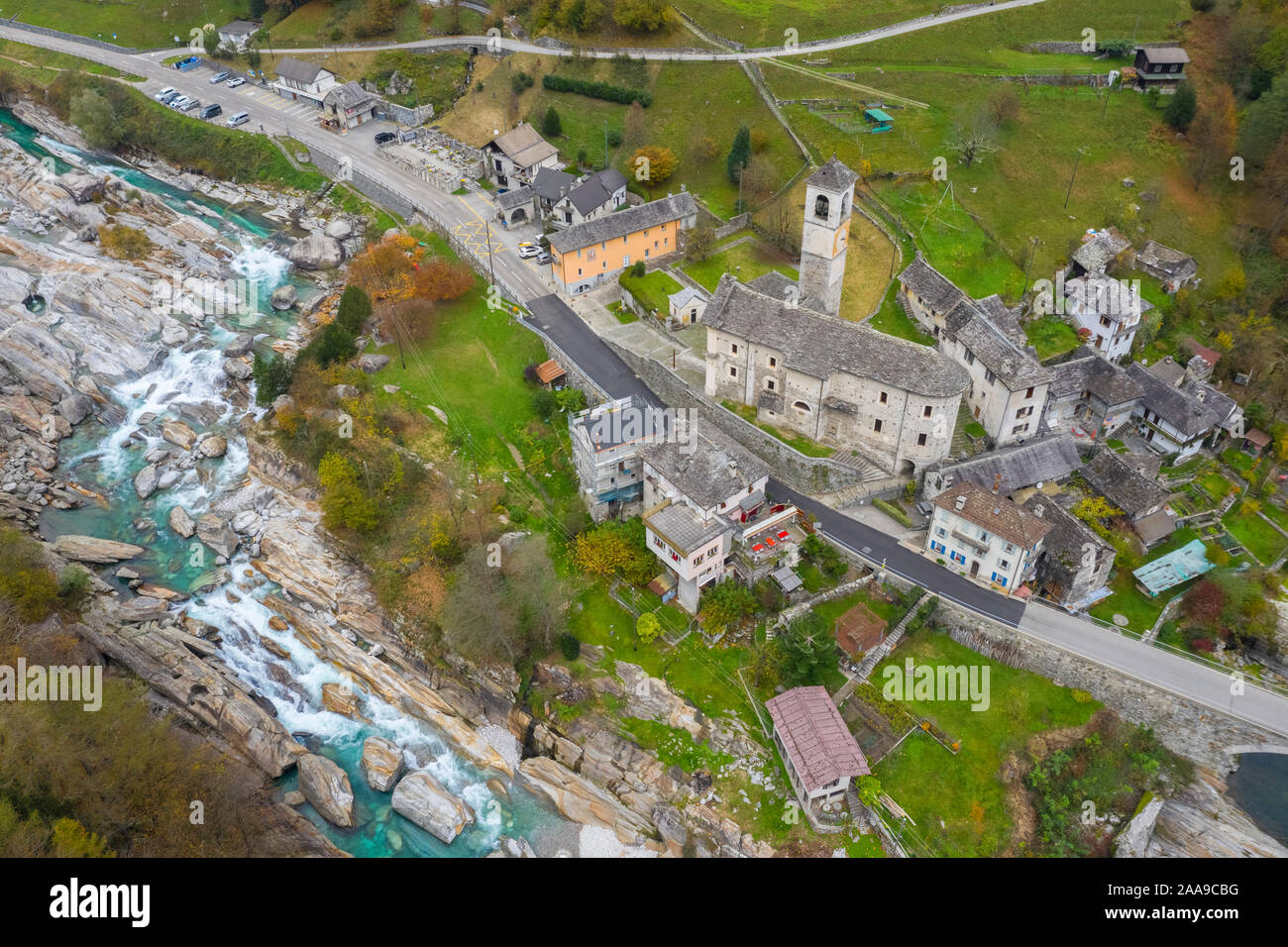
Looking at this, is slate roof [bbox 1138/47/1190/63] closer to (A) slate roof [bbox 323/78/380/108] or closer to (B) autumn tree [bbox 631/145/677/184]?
(B) autumn tree [bbox 631/145/677/184]

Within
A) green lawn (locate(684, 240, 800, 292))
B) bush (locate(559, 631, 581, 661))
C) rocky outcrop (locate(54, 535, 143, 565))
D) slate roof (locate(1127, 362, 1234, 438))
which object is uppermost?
green lawn (locate(684, 240, 800, 292))

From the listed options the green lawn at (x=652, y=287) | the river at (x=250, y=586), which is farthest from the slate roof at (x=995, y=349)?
the river at (x=250, y=586)

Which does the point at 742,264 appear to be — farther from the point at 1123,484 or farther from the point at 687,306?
the point at 1123,484

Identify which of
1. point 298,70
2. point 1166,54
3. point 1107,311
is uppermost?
point 1166,54

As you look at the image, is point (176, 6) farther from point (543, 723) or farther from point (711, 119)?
point (543, 723)

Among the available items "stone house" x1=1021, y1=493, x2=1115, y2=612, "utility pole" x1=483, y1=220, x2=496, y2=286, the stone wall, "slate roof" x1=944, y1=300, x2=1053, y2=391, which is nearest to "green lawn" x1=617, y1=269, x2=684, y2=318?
"utility pole" x1=483, y1=220, x2=496, y2=286

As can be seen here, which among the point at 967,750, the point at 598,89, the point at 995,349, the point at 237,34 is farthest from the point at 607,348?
the point at 237,34
